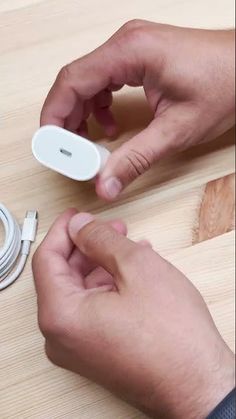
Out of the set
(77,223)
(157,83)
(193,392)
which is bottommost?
(193,392)

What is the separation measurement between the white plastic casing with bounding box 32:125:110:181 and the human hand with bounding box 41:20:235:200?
1.3 inches

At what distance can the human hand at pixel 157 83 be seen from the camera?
68 cm

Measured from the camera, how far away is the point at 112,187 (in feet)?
2.22

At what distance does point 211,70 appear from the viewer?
693 mm

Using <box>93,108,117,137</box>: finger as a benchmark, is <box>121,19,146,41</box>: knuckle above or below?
above

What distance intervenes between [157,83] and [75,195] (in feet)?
0.54

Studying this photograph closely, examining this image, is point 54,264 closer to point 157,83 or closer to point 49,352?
point 49,352

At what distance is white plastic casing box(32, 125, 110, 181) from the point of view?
2.04 feet

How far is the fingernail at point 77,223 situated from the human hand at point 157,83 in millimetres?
37

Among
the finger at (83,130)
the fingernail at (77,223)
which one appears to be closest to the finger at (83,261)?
the fingernail at (77,223)

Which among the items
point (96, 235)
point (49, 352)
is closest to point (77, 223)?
point (96, 235)

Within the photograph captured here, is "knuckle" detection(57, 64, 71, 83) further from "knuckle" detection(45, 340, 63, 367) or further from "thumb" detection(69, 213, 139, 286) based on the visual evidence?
"knuckle" detection(45, 340, 63, 367)

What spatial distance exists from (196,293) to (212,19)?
39 cm

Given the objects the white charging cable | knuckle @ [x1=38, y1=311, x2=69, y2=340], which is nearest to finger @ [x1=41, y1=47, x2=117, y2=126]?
the white charging cable
